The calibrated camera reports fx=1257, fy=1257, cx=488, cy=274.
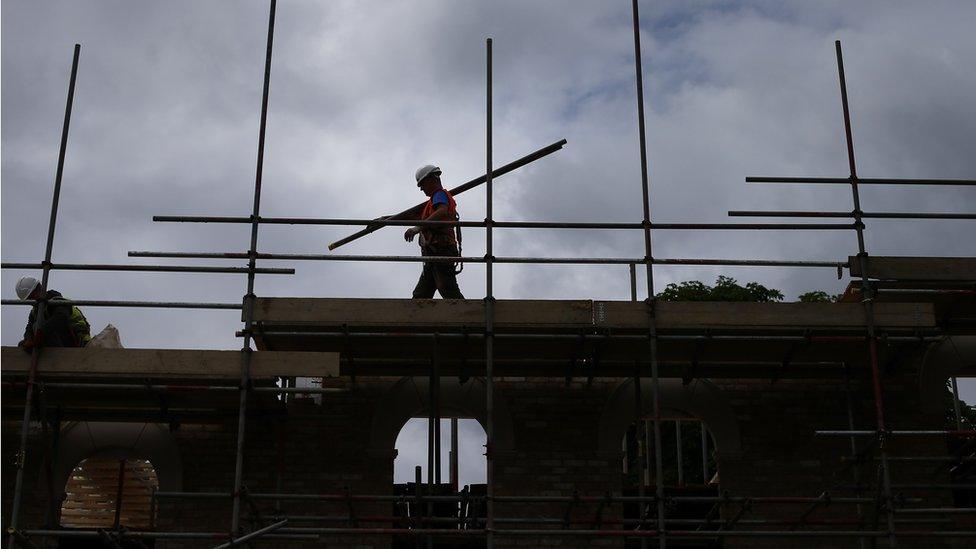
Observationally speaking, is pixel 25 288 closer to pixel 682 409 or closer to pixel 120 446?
pixel 120 446

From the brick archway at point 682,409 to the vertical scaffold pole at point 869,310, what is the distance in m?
1.90

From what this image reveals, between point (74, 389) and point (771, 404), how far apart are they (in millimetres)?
7637

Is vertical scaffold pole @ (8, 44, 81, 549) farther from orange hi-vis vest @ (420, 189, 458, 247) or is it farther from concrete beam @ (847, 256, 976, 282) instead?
concrete beam @ (847, 256, 976, 282)

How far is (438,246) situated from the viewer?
1348 centimetres

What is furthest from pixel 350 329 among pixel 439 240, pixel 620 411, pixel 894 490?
pixel 894 490

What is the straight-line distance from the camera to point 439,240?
44.1 feet

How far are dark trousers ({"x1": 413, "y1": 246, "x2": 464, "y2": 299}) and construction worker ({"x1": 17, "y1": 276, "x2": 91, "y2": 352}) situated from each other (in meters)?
3.56

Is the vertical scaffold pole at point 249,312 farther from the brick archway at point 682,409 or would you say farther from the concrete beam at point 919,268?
the concrete beam at point 919,268

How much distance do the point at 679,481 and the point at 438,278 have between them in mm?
8783

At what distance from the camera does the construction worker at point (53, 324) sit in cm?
1231

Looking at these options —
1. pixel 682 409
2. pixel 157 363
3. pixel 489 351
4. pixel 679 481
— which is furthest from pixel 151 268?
pixel 679 481

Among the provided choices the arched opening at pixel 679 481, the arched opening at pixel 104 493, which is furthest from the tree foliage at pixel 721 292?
the arched opening at pixel 104 493

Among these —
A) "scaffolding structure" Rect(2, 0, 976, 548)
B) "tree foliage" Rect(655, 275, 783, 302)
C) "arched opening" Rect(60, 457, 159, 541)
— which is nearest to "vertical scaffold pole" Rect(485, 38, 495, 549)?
"scaffolding structure" Rect(2, 0, 976, 548)

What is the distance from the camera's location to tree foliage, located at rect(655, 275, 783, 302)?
30.3m
